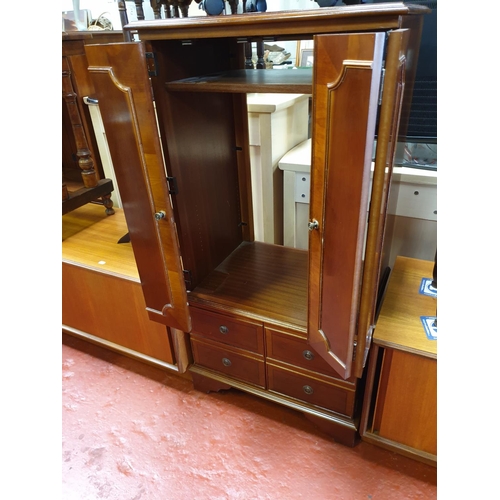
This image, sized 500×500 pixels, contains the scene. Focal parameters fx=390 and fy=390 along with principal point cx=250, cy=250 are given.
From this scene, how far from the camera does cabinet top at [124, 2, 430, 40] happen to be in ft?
2.53

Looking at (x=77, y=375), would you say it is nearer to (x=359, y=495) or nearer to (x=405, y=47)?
(x=359, y=495)

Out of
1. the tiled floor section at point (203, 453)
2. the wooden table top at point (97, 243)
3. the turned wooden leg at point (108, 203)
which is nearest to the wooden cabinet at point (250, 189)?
the tiled floor section at point (203, 453)

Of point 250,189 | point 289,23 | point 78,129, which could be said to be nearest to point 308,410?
point 250,189

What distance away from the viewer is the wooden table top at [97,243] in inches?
65.4

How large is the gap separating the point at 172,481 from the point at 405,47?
147 cm

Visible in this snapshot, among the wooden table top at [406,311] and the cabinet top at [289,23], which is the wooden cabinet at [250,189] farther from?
the wooden table top at [406,311]

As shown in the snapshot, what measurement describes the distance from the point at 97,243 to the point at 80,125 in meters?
0.55

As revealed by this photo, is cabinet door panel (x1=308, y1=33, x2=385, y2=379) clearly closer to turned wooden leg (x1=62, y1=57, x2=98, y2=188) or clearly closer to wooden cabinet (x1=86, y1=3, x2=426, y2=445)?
wooden cabinet (x1=86, y1=3, x2=426, y2=445)

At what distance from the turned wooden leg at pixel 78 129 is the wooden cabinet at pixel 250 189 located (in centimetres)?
76

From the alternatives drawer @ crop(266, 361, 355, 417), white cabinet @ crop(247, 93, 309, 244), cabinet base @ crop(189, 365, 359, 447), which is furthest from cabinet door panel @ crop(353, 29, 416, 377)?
white cabinet @ crop(247, 93, 309, 244)

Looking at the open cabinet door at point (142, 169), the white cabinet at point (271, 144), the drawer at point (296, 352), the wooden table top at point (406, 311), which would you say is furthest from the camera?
the white cabinet at point (271, 144)

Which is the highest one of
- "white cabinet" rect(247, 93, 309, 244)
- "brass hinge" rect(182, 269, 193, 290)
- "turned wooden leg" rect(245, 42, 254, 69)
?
"turned wooden leg" rect(245, 42, 254, 69)

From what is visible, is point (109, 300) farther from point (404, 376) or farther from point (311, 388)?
point (404, 376)

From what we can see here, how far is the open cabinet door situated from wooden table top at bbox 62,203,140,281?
0.35m
